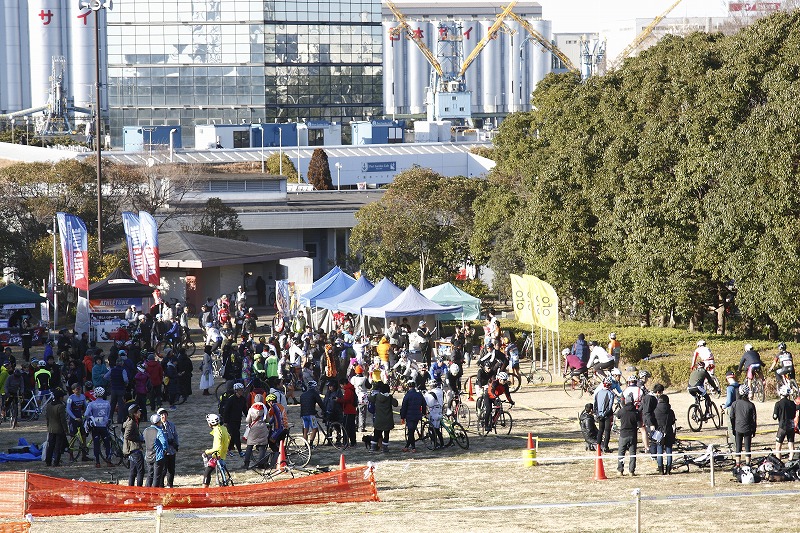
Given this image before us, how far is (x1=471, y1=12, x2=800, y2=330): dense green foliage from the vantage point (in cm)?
2456

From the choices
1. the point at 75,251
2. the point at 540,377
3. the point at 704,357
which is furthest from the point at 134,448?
the point at 75,251

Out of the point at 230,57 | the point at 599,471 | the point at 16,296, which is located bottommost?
the point at 599,471

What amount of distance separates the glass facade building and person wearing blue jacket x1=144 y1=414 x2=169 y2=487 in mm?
96567

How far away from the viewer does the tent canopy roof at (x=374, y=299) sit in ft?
99.4

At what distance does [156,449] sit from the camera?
15391mm

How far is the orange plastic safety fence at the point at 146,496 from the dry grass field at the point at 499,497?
17 cm

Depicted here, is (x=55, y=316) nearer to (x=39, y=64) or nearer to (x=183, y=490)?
(x=183, y=490)

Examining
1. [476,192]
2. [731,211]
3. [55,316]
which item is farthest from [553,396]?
[476,192]

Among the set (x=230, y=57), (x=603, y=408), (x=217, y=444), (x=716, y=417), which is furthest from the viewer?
(x=230, y=57)

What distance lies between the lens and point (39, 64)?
137m

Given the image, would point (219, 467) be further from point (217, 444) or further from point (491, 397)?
point (491, 397)

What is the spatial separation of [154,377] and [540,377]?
8.95 metres

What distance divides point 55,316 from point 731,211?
20.4 m

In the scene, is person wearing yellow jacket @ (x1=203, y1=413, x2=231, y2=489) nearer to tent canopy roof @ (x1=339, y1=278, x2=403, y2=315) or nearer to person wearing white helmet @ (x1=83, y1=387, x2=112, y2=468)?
person wearing white helmet @ (x1=83, y1=387, x2=112, y2=468)
